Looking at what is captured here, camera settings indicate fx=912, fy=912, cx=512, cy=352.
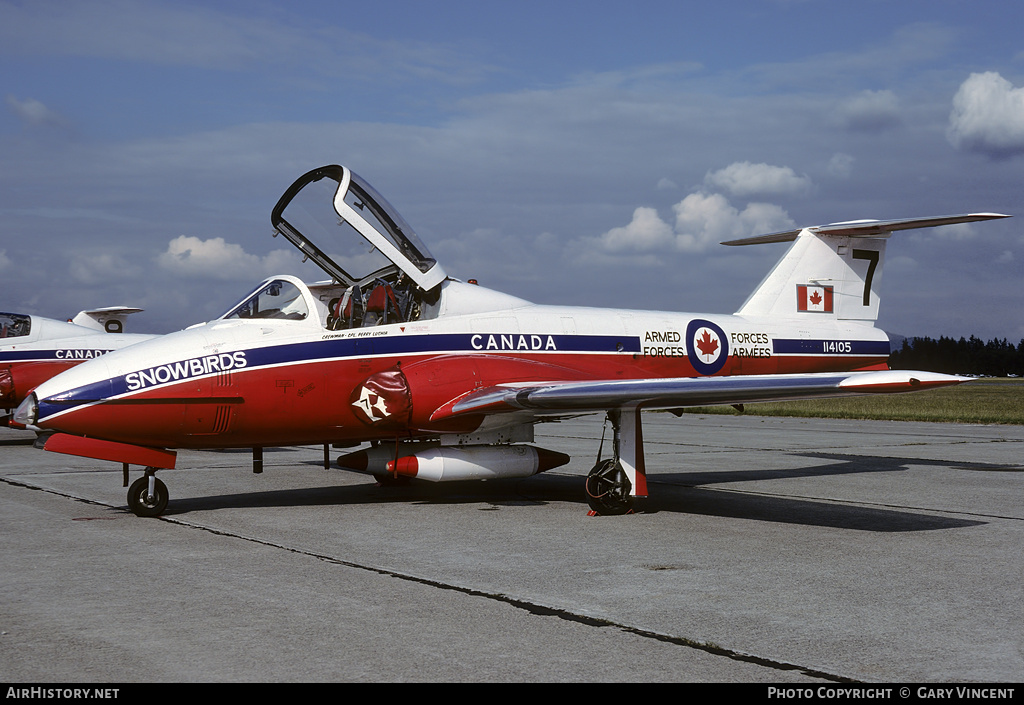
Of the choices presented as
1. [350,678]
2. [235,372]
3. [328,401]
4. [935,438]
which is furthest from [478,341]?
[935,438]

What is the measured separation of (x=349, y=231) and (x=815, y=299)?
23.2 ft

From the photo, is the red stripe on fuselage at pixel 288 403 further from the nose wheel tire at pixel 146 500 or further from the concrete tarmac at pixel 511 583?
the concrete tarmac at pixel 511 583

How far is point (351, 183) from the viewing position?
10188 mm

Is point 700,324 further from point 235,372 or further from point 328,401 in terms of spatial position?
point 235,372

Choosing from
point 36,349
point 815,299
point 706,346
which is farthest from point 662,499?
point 36,349

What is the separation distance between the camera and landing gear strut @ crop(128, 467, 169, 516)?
928cm

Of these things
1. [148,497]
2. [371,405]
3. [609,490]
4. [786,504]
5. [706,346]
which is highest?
[706,346]

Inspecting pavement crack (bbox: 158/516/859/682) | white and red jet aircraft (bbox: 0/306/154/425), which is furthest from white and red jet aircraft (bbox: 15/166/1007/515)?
white and red jet aircraft (bbox: 0/306/154/425)

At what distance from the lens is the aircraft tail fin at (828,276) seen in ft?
43.9

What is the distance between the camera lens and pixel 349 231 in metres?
10.3

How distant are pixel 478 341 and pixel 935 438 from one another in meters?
14.2

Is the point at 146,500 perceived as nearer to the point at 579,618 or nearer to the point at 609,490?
the point at 609,490

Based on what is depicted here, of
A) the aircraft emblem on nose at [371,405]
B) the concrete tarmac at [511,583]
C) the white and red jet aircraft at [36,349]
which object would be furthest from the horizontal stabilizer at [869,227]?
the white and red jet aircraft at [36,349]

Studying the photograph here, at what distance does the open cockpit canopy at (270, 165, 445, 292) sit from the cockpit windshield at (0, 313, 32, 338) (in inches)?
482
